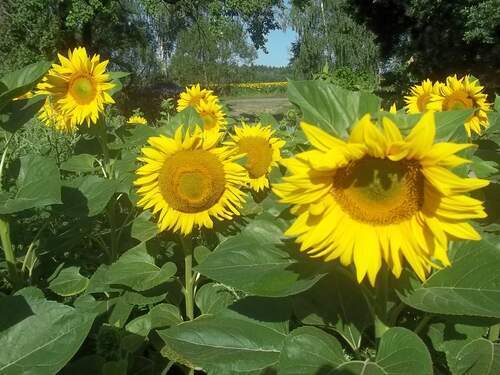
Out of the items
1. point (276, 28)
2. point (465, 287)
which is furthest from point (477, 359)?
point (276, 28)

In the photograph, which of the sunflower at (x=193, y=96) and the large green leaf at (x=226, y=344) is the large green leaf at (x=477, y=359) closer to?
the large green leaf at (x=226, y=344)

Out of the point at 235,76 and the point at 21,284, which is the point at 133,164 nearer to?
the point at 21,284

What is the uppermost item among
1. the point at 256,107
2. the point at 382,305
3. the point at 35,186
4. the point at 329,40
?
the point at 329,40

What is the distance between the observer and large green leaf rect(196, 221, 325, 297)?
1.13 metres

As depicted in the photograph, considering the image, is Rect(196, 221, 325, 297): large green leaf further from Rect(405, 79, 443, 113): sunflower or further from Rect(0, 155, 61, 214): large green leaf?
Rect(405, 79, 443, 113): sunflower

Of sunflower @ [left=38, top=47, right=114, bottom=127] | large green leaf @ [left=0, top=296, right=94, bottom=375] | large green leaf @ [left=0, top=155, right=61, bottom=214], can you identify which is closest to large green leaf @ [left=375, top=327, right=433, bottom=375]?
large green leaf @ [left=0, top=296, right=94, bottom=375]

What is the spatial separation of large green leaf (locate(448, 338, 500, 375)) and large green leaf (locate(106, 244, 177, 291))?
80 cm

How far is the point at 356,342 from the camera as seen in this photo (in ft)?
4.36

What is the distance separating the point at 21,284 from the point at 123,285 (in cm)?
31

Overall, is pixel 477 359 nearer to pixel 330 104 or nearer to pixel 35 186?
pixel 330 104

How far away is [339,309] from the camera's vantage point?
1340mm

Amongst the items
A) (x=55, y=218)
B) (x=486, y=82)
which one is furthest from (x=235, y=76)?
(x=55, y=218)

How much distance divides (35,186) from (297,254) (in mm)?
694

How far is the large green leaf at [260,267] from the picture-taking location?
3.72 ft
